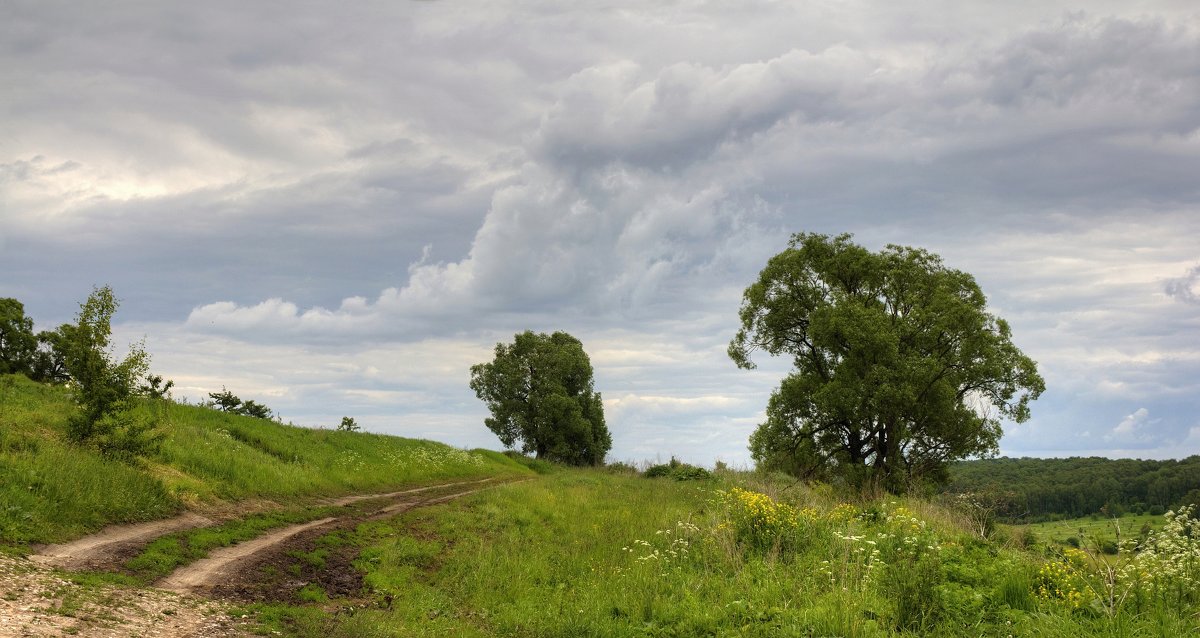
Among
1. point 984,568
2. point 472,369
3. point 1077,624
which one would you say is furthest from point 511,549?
point 472,369

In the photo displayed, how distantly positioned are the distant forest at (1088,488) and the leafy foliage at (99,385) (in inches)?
891

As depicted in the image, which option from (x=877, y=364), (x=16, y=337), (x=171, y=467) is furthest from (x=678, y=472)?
(x=16, y=337)

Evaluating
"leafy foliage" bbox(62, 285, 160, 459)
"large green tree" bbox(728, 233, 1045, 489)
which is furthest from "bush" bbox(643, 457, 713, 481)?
"leafy foliage" bbox(62, 285, 160, 459)

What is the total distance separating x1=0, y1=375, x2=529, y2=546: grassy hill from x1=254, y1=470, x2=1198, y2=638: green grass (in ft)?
15.8

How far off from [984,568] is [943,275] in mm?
24207

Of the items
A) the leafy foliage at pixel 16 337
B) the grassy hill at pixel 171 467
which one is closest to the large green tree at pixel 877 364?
the grassy hill at pixel 171 467

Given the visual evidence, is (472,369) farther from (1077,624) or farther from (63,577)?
(1077,624)

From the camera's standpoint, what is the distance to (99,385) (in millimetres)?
18156

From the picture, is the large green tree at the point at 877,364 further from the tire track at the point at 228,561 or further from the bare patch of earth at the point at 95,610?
the bare patch of earth at the point at 95,610

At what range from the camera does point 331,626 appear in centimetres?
1013

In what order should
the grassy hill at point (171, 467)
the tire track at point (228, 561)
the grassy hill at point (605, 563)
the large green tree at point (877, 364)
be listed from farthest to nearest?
the large green tree at point (877, 364)
the grassy hill at point (171, 467)
the tire track at point (228, 561)
the grassy hill at point (605, 563)

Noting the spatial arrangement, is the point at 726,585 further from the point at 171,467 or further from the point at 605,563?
the point at 171,467

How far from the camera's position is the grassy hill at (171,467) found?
44.5 ft

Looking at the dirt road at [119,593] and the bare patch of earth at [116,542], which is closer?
the dirt road at [119,593]
